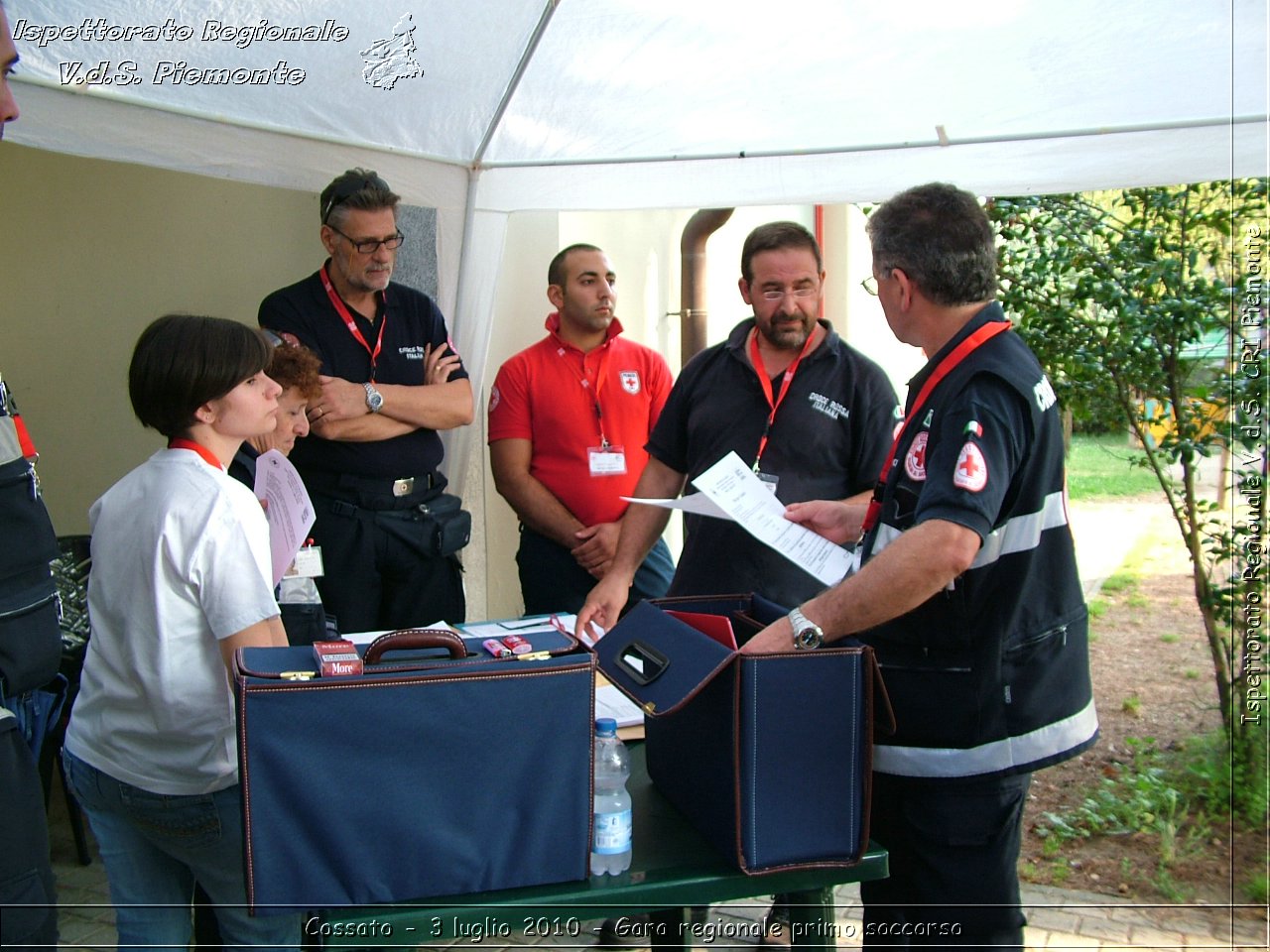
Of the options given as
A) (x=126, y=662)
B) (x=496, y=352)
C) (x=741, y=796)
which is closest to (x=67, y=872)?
(x=126, y=662)

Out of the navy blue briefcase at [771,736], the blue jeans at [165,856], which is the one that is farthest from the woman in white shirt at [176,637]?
the navy blue briefcase at [771,736]

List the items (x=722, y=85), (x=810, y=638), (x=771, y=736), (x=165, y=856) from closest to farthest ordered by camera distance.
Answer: (x=771, y=736), (x=810, y=638), (x=165, y=856), (x=722, y=85)

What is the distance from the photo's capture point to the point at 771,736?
5.34 feet

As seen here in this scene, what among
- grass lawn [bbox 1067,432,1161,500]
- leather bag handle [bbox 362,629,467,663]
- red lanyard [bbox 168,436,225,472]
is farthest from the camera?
grass lawn [bbox 1067,432,1161,500]

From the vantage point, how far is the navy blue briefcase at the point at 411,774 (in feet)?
4.82

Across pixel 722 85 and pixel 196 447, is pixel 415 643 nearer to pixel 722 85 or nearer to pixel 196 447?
pixel 196 447

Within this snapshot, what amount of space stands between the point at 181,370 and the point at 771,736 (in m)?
1.20

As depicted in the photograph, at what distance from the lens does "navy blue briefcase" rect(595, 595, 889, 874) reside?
5.32 feet

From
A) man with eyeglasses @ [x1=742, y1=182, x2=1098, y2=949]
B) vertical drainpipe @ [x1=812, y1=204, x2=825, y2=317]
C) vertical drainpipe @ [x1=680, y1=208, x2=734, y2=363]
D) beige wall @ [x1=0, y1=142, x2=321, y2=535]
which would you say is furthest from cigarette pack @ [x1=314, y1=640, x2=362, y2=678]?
vertical drainpipe @ [x1=812, y1=204, x2=825, y2=317]

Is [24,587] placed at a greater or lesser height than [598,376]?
lesser

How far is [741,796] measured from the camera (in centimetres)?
165

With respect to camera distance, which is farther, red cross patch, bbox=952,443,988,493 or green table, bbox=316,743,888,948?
red cross patch, bbox=952,443,988,493

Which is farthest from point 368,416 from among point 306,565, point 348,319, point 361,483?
point 306,565

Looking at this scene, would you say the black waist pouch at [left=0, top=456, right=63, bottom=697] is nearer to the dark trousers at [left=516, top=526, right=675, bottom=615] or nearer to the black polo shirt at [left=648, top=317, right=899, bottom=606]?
the black polo shirt at [left=648, top=317, right=899, bottom=606]
